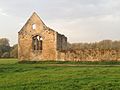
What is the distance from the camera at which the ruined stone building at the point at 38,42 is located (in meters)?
37.7

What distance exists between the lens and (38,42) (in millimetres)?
39531

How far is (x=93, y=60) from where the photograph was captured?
34.4 meters

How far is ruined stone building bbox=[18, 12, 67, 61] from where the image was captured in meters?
37.7

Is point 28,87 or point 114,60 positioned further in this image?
point 114,60

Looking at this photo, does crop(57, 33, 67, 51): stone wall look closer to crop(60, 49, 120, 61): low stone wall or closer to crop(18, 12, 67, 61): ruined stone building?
crop(18, 12, 67, 61): ruined stone building

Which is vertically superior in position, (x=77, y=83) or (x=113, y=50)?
(x=113, y=50)

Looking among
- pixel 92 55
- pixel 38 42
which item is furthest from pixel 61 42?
pixel 92 55

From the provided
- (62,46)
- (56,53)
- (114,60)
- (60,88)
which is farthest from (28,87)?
(62,46)

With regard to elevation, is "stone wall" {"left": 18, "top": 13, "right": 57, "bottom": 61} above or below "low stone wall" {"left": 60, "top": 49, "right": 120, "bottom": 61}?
above

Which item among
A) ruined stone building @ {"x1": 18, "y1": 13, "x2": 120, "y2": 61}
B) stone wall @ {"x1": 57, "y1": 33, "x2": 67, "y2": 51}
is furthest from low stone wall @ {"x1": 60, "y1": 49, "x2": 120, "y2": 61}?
stone wall @ {"x1": 57, "y1": 33, "x2": 67, "y2": 51}

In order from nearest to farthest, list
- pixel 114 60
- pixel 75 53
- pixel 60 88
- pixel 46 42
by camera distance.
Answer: pixel 60 88
pixel 114 60
pixel 75 53
pixel 46 42

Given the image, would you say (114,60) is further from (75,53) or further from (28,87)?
A: (28,87)

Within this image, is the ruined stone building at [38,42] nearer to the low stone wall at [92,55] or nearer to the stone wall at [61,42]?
the stone wall at [61,42]

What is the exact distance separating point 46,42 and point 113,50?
8.88m
